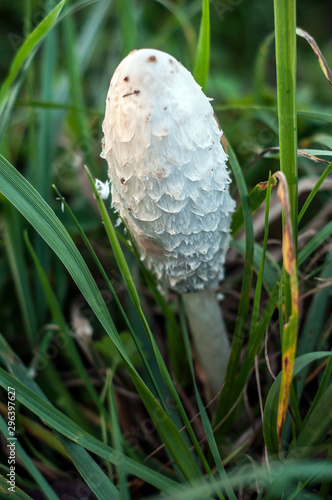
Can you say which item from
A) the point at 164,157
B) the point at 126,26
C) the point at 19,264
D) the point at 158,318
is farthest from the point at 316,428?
the point at 126,26

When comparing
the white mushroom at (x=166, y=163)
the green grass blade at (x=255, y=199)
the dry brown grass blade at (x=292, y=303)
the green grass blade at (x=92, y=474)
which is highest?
the green grass blade at (x=255, y=199)

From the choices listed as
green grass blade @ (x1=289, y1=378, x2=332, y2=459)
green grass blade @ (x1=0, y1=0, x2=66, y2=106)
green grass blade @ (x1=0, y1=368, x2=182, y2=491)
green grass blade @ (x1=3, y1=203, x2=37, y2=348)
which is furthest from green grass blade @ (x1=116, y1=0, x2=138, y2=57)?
green grass blade @ (x1=289, y1=378, x2=332, y2=459)

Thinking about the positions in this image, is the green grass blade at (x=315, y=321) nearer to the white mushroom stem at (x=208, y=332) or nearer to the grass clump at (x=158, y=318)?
the grass clump at (x=158, y=318)

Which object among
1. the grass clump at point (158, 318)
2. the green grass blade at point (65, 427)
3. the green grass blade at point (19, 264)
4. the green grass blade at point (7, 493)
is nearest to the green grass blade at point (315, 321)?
the grass clump at point (158, 318)

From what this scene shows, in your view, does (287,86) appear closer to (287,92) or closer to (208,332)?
(287,92)

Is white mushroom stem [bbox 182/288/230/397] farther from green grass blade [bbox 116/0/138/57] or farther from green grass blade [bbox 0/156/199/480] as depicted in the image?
green grass blade [bbox 116/0/138/57]

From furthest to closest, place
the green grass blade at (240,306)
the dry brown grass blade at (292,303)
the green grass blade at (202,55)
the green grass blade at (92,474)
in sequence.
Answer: the green grass blade at (202,55), the green grass blade at (240,306), the green grass blade at (92,474), the dry brown grass blade at (292,303)
